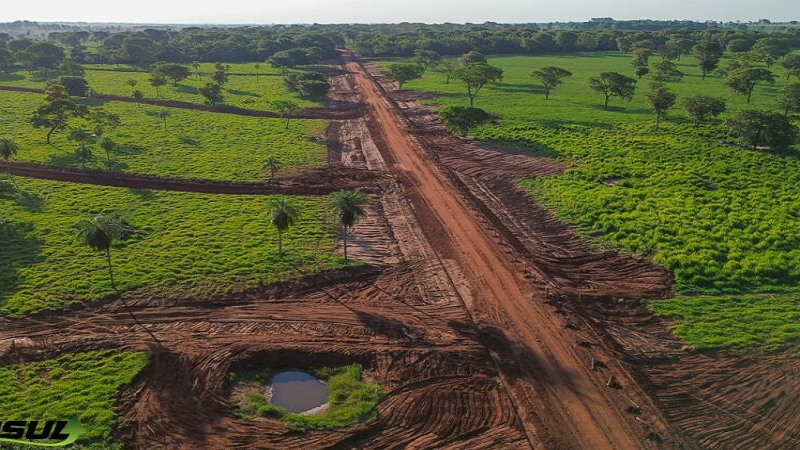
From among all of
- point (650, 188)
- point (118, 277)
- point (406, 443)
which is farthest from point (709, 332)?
point (118, 277)

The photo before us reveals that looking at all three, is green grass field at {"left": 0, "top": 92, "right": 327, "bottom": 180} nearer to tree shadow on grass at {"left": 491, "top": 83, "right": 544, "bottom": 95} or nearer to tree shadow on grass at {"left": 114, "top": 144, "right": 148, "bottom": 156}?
tree shadow on grass at {"left": 114, "top": 144, "right": 148, "bottom": 156}

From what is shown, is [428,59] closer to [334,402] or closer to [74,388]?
[334,402]

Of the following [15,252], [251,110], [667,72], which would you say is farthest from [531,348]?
[667,72]

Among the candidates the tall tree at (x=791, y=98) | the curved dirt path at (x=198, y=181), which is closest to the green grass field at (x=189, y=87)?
the curved dirt path at (x=198, y=181)

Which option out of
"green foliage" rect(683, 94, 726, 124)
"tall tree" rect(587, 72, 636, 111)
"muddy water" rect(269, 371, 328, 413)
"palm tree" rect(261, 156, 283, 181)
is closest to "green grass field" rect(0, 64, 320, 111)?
"palm tree" rect(261, 156, 283, 181)

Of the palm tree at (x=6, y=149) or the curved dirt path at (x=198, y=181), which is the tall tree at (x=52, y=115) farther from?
the palm tree at (x=6, y=149)

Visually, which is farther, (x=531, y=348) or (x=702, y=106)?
(x=702, y=106)

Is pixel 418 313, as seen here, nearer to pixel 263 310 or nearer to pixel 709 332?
pixel 263 310
